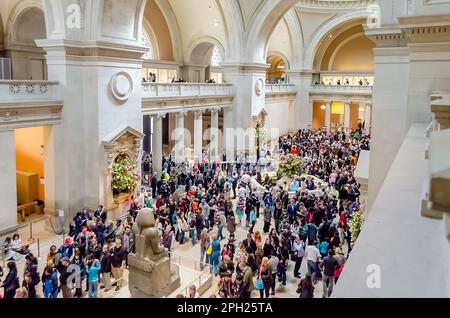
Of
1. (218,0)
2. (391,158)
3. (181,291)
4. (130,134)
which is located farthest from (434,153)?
(218,0)

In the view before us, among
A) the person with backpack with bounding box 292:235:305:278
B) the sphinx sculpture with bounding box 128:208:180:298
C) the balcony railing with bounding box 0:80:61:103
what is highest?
the balcony railing with bounding box 0:80:61:103

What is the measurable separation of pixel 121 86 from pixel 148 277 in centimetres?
898

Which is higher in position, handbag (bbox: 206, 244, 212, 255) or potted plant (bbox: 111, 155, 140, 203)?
potted plant (bbox: 111, 155, 140, 203)

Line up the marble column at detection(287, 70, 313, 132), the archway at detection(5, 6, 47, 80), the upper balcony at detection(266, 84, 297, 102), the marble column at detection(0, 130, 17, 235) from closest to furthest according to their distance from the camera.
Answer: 1. the marble column at detection(0, 130, 17, 235)
2. the archway at detection(5, 6, 47, 80)
3. the upper balcony at detection(266, 84, 297, 102)
4. the marble column at detection(287, 70, 313, 132)

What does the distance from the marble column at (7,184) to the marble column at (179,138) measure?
8.86 m

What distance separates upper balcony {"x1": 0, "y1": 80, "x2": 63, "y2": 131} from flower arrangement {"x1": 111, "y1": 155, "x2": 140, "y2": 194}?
8.15 ft

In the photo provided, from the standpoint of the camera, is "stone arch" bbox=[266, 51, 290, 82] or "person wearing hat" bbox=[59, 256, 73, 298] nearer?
"person wearing hat" bbox=[59, 256, 73, 298]

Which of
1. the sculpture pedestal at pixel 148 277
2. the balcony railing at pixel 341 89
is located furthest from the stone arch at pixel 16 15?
the balcony railing at pixel 341 89

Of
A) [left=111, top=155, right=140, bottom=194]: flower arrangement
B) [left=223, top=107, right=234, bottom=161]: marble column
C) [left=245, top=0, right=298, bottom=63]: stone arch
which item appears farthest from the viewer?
[left=223, top=107, right=234, bottom=161]: marble column

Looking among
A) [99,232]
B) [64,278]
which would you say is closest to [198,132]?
[99,232]

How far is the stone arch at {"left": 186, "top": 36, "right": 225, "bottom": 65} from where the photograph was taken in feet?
81.6

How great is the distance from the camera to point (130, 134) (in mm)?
14805

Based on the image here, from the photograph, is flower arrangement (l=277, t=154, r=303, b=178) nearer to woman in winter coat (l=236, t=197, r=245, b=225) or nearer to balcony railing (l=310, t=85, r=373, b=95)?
woman in winter coat (l=236, t=197, r=245, b=225)

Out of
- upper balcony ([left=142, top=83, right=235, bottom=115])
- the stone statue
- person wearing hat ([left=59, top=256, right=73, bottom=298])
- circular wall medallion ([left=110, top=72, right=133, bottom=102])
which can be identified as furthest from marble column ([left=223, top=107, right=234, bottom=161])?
the stone statue
